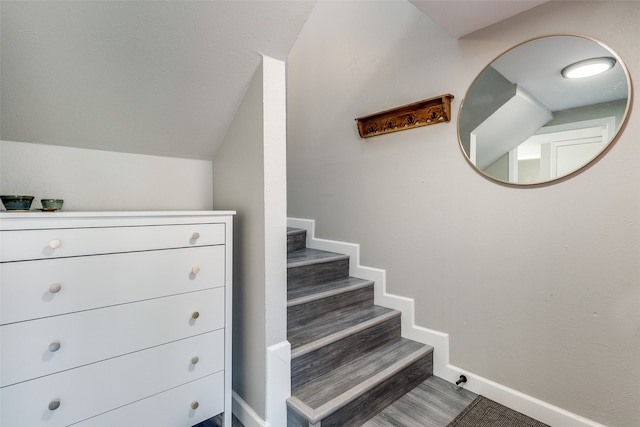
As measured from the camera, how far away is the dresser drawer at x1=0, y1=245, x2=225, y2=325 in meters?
0.96

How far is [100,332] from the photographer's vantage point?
1103 millimetres

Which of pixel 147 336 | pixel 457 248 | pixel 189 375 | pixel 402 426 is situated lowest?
pixel 402 426

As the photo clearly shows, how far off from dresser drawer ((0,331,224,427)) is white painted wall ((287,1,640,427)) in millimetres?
1373

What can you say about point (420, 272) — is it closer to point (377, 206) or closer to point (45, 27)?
point (377, 206)

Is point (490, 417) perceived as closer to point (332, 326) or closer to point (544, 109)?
point (332, 326)

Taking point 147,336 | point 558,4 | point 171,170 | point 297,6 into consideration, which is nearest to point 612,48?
point 558,4

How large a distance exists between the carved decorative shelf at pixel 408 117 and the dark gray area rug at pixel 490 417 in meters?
1.61

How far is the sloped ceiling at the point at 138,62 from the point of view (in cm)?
103

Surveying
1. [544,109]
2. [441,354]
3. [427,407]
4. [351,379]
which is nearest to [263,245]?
[351,379]

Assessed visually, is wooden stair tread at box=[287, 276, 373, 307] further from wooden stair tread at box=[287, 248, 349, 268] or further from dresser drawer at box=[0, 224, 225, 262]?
dresser drawer at box=[0, 224, 225, 262]

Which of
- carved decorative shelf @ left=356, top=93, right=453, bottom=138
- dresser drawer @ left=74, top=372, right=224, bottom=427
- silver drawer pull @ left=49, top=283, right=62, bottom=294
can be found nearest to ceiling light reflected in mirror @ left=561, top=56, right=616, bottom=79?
carved decorative shelf @ left=356, top=93, right=453, bottom=138

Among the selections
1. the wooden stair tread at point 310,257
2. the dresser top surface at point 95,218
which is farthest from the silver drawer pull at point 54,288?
the wooden stair tread at point 310,257

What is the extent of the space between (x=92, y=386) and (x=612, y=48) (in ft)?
8.27

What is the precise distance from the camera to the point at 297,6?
1286 millimetres
